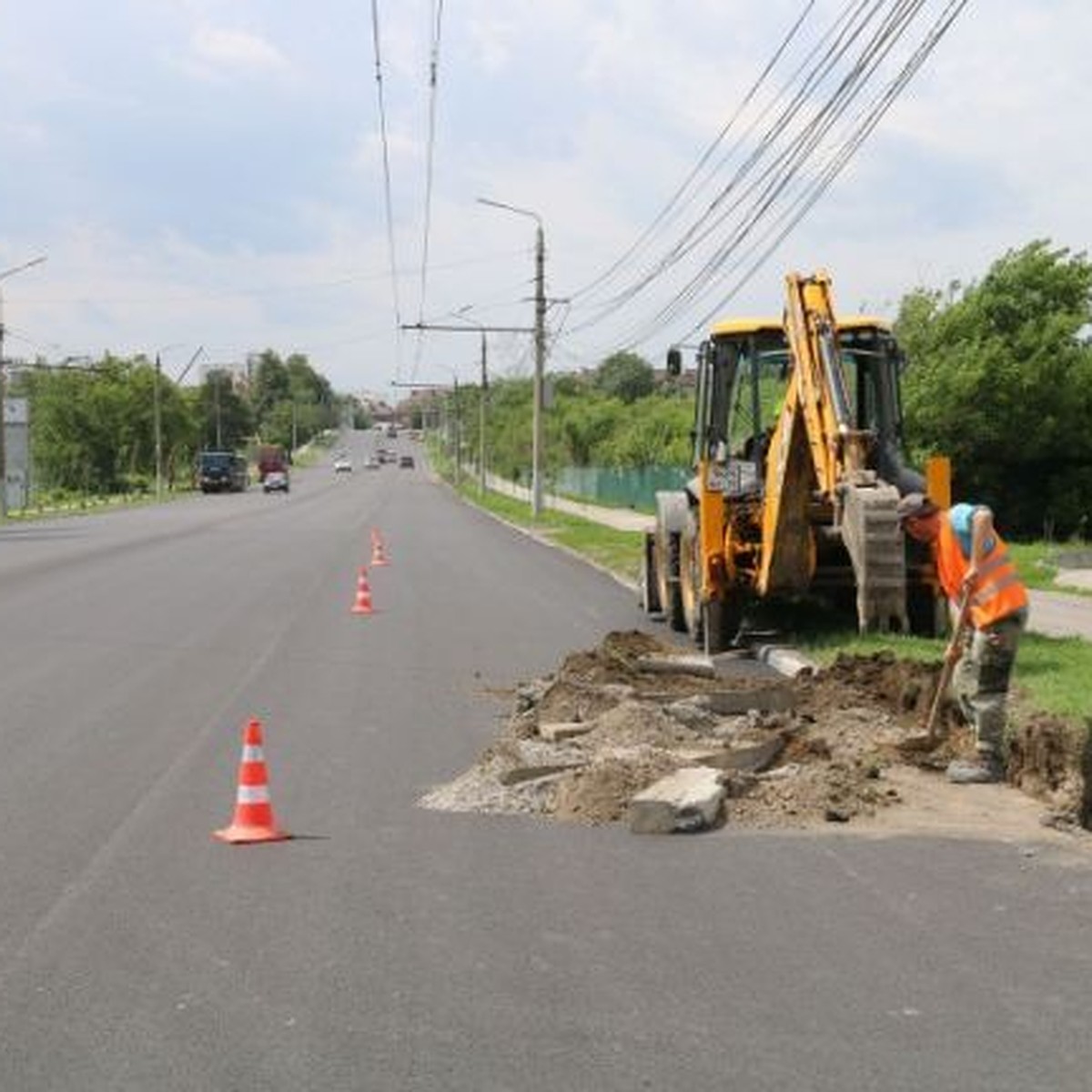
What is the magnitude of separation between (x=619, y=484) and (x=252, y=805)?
59.4 m

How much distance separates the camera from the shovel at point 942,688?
880 cm

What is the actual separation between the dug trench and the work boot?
0.07 m

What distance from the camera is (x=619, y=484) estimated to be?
6656 cm

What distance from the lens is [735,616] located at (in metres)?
15.1

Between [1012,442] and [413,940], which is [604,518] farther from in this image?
[413,940]

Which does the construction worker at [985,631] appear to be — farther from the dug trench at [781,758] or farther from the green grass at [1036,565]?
the green grass at [1036,565]

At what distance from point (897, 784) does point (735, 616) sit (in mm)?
6659

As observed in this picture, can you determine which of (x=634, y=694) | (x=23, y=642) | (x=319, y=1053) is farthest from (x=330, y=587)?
(x=319, y=1053)

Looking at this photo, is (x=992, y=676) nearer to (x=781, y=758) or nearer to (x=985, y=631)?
(x=985, y=631)

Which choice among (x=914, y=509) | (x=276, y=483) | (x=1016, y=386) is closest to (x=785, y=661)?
(x=914, y=509)

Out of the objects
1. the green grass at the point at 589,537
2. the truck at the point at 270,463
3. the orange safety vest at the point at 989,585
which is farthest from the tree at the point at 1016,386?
the truck at the point at 270,463

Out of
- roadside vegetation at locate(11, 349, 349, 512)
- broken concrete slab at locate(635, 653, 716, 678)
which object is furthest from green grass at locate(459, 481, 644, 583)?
roadside vegetation at locate(11, 349, 349, 512)

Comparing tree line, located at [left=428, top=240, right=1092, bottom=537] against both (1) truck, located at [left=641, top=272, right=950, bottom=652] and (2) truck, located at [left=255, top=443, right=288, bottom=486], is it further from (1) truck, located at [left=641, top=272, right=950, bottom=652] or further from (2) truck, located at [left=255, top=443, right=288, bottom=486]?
(2) truck, located at [left=255, top=443, right=288, bottom=486]

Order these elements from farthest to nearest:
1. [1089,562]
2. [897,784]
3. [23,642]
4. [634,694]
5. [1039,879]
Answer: [1089,562], [23,642], [634,694], [897,784], [1039,879]
